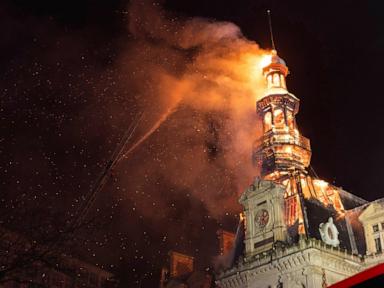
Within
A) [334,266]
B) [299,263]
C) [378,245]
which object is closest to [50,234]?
[299,263]

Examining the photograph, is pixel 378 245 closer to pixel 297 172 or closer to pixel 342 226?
pixel 342 226

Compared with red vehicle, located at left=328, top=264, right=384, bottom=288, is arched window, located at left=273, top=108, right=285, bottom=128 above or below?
above

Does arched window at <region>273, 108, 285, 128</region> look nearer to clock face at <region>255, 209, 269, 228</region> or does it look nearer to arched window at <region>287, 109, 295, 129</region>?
arched window at <region>287, 109, 295, 129</region>

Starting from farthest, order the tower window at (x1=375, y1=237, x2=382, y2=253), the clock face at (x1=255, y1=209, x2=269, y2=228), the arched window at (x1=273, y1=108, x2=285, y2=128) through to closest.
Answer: the arched window at (x1=273, y1=108, x2=285, y2=128) < the clock face at (x1=255, y1=209, x2=269, y2=228) < the tower window at (x1=375, y1=237, x2=382, y2=253)

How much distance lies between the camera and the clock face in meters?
32.1

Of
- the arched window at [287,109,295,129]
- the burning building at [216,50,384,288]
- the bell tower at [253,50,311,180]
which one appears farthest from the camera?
the arched window at [287,109,295,129]

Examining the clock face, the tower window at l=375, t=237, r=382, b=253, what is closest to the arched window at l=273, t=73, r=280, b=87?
the clock face

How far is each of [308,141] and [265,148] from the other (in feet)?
10.8

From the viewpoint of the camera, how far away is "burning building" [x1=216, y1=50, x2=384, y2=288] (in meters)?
29.2

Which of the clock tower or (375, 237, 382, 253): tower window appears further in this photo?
the clock tower

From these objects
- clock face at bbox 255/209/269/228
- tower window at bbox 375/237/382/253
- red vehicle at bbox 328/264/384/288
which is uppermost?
clock face at bbox 255/209/269/228

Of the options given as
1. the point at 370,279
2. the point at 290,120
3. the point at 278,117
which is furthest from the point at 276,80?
the point at 370,279

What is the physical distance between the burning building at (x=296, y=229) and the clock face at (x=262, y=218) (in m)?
0.06

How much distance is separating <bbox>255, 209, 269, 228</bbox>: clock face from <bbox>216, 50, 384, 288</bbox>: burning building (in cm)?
6
